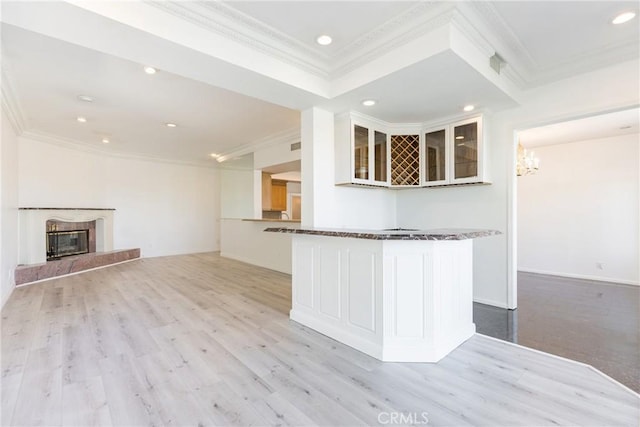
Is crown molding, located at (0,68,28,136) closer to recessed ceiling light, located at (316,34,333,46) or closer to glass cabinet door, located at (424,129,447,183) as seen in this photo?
recessed ceiling light, located at (316,34,333,46)

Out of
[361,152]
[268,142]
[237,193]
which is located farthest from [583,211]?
[237,193]

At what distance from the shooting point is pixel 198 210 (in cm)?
840

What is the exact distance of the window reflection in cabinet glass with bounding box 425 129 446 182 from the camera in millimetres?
3818

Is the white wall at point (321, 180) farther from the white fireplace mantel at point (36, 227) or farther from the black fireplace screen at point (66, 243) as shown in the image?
the black fireplace screen at point (66, 243)

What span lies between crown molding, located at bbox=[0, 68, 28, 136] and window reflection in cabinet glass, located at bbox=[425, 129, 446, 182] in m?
4.90

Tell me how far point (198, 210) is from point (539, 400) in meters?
8.34

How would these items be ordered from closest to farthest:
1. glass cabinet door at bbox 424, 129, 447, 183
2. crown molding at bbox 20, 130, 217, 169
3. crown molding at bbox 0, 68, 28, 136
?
crown molding at bbox 0, 68, 28, 136 → glass cabinet door at bbox 424, 129, 447, 183 → crown molding at bbox 20, 130, 217, 169

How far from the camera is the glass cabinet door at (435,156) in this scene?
3.80 m

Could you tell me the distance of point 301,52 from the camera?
8.71 feet

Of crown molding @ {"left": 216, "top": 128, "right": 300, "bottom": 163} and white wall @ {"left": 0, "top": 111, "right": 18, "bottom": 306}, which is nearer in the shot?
white wall @ {"left": 0, "top": 111, "right": 18, "bottom": 306}

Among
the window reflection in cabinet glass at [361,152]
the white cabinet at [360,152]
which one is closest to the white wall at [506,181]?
the white cabinet at [360,152]

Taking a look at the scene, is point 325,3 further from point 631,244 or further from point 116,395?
point 631,244

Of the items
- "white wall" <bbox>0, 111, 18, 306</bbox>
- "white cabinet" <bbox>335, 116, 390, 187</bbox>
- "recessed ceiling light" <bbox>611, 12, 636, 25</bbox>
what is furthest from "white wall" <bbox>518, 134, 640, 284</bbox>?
"white wall" <bbox>0, 111, 18, 306</bbox>
